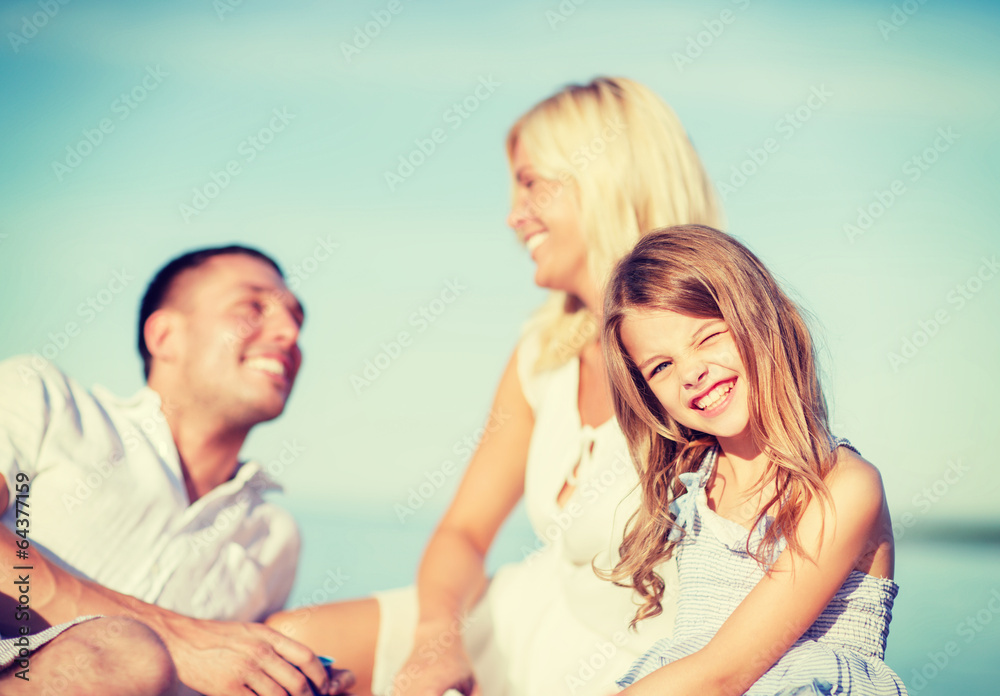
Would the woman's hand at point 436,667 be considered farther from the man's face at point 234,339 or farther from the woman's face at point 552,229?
the woman's face at point 552,229

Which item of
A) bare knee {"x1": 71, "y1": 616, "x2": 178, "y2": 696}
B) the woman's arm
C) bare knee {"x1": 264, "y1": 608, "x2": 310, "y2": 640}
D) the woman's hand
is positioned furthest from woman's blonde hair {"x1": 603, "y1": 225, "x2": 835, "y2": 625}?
bare knee {"x1": 71, "y1": 616, "x2": 178, "y2": 696}

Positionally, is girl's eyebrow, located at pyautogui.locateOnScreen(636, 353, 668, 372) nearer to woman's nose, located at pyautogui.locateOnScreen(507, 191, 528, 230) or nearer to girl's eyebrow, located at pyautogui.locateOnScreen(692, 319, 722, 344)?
girl's eyebrow, located at pyautogui.locateOnScreen(692, 319, 722, 344)

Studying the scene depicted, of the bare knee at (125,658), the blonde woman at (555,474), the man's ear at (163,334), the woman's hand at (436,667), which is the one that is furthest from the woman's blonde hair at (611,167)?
the bare knee at (125,658)

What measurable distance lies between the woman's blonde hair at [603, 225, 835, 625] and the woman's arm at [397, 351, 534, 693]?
0.52 m

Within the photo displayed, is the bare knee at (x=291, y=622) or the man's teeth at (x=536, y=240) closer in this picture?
the bare knee at (x=291, y=622)

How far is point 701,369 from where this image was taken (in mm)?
1492

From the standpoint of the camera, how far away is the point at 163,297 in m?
2.22

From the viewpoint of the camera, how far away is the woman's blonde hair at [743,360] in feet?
4.79

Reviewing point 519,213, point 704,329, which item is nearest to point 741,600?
point 704,329

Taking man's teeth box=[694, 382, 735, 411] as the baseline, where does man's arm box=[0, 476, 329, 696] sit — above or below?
below

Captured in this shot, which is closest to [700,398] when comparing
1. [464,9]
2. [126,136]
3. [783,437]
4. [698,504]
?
[783,437]

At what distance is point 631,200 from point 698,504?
941 millimetres

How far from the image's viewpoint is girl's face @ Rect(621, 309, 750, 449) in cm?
150

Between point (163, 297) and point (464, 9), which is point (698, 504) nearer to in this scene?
point (163, 297)
